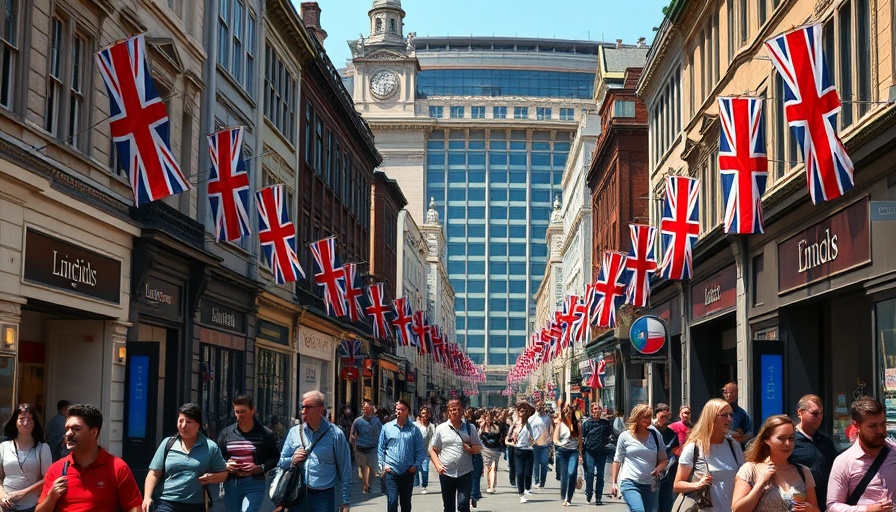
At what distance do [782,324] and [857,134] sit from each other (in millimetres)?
6664

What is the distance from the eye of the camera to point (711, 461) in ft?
33.1

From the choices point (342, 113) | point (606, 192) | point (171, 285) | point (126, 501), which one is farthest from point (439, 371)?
point (126, 501)

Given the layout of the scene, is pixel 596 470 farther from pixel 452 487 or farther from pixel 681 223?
pixel 452 487

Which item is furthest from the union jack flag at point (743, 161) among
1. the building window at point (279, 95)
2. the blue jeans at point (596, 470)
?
the building window at point (279, 95)

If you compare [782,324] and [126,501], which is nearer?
[126,501]

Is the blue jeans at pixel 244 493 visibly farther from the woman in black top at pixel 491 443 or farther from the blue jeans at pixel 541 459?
the woman in black top at pixel 491 443

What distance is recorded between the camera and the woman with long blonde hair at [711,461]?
10000 mm

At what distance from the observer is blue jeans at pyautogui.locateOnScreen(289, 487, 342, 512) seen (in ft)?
41.7

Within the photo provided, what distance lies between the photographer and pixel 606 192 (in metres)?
59.3

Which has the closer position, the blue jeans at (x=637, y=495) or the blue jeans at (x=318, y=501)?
the blue jeans at (x=318, y=501)

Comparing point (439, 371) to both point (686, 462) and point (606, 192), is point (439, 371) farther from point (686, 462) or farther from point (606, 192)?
point (686, 462)

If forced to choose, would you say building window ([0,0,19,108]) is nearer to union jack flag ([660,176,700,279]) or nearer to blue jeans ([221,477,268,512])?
blue jeans ([221,477,268,512])

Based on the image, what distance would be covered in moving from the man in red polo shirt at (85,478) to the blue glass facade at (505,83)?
186m

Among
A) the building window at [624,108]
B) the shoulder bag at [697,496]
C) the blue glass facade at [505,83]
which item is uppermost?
the blue glass facade at [505,83]
